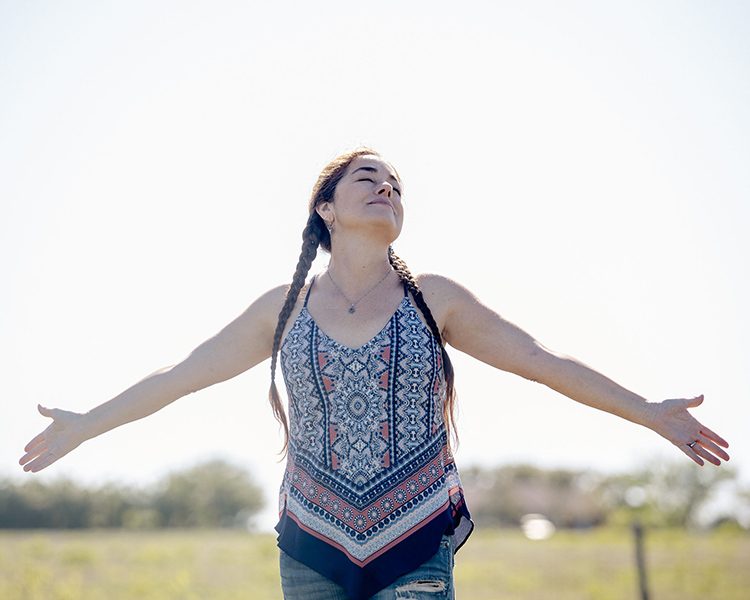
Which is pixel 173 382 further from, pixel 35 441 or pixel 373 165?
pixel 373 165

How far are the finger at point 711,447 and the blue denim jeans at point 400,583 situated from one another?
0.88m

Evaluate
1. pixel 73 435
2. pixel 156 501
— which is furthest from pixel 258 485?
pixel 73 435

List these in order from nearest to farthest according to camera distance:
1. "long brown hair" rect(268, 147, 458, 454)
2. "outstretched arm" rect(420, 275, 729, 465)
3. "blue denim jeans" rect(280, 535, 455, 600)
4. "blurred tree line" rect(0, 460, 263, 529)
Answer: "blue denim jeans" rect(280, 535, 455, 600) → "outstretched arm" rect(420, 275, 729, 465) → "long brown hair" rect(268, 147, 458, 454) → "blurred tree line" rect(0, 460, 263, 529)

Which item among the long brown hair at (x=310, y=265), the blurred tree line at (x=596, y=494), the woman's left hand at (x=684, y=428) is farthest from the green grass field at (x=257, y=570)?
the blurred tree line at (x=596, y=494)

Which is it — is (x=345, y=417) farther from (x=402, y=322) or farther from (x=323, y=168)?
(x=323, y=168)

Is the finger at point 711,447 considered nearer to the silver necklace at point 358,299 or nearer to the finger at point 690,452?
the finger at point 690,452

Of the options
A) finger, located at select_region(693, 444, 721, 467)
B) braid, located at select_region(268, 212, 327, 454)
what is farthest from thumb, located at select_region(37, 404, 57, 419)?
finger, located at select_region(693, 444, 721, 467)

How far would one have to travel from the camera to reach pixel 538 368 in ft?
10.0

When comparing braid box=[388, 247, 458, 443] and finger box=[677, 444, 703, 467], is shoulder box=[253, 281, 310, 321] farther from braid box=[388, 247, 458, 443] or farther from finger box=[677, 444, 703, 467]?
finger box=[677, 444, 703, 467]

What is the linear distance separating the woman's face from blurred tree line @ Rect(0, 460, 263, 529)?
24638 mm

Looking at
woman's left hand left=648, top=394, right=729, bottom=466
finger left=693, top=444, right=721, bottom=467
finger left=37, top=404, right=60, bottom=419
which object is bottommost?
finger left=693, top=444, right=721, bottom=467

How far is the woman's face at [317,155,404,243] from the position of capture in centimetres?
321

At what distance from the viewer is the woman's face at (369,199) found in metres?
3.21

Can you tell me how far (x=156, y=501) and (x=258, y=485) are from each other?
11161 mm
